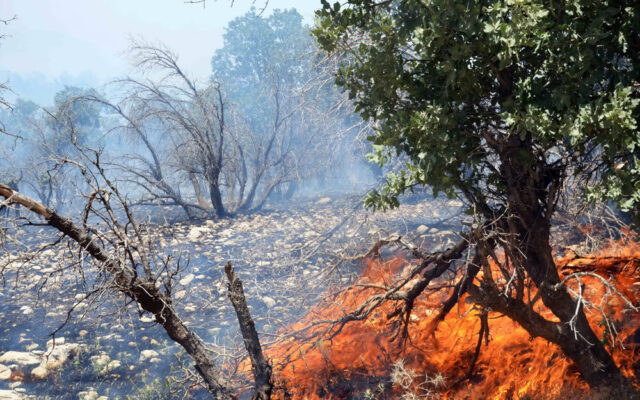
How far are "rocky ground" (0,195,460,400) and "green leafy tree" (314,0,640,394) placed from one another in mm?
→ 691

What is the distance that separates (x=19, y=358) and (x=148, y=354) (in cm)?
168

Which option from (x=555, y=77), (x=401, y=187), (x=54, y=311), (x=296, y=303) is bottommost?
(x=296, y=303)

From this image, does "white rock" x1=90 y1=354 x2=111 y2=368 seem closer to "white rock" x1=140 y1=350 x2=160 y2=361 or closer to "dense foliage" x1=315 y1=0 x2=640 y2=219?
"white rock" x1=140 y1=350 x2=160 y2=361

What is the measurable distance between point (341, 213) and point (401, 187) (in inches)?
447

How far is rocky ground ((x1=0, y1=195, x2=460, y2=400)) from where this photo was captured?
17.9ft

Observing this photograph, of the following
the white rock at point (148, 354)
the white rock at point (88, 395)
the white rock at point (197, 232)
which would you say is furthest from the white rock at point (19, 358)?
the white rock at point (197, 232)

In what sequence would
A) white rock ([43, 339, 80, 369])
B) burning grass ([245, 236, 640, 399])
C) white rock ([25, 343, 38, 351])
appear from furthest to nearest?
white rock ([25, 343, 38, 351]), white rock ([43, 339, 80, 369]), burning grass ([245, 236, 640, 399])

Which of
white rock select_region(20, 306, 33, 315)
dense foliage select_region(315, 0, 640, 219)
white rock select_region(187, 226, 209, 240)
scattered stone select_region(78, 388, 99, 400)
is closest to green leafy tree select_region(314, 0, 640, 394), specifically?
dense foliage select_region(315, 0, 640, 219)

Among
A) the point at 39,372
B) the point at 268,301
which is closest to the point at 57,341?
the point at 39,372

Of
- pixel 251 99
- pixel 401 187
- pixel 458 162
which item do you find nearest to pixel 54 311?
pixel 401 187

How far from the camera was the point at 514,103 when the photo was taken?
2.84 m

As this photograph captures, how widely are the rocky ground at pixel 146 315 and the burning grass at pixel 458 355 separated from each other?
0.70 m

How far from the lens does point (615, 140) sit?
95.8 inches

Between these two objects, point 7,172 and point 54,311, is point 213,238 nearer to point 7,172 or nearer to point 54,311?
point 54,311
